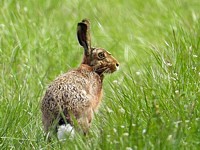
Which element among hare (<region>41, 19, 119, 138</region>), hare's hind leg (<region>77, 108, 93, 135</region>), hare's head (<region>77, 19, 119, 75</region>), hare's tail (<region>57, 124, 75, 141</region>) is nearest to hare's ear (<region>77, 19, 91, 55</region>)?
hare's head (<region>77, 19, 119, 75</region>)

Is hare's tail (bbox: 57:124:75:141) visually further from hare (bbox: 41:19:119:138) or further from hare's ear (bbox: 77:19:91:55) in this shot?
hare's ear (bbox: 77:19:91:55)

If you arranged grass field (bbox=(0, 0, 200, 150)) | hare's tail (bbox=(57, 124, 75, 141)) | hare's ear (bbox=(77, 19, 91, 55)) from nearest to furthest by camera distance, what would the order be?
grass field (bbox=(0, 0, 200, 150)) < hare's tail (bbox=(57, 124, 75, 141)) < hare's ear (bbox=(77, 19, 91, 55))

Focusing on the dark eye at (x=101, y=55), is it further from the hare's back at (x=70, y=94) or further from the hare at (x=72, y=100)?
the hare's back at (x=70, y=94)

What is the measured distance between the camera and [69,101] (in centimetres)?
633

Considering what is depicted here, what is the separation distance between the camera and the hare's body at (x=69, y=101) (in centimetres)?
633

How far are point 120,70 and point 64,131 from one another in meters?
2.12

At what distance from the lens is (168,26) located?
9.59 meters

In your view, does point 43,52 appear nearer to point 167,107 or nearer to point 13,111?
point 13,111

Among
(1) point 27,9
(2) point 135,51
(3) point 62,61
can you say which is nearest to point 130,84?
(3) point 62,61

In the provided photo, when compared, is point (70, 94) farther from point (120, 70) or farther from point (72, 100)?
point (120, 70)

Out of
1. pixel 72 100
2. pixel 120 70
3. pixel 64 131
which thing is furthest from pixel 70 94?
pixel 120 70

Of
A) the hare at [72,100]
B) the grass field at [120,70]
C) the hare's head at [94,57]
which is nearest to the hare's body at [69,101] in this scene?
the hare at [72,100]

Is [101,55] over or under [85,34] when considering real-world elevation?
under

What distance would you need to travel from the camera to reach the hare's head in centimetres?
702
